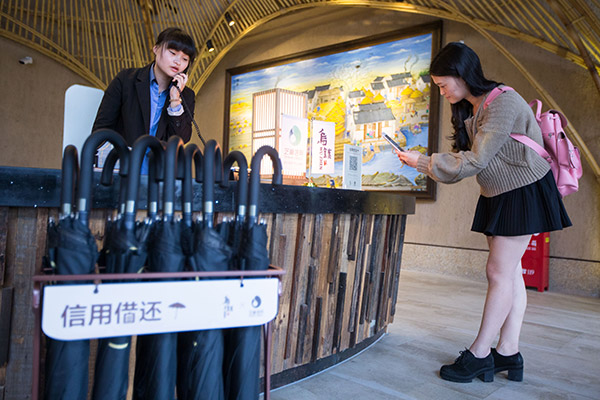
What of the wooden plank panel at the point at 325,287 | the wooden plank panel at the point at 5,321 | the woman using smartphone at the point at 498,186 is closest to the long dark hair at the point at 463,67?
the woman using smartphone at the point at 498,186

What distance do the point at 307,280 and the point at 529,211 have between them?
2.96 ft

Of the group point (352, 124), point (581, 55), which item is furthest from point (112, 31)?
point (581, 55)

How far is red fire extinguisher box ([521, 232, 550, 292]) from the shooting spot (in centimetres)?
448

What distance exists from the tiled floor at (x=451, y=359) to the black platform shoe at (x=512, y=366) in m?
0.03

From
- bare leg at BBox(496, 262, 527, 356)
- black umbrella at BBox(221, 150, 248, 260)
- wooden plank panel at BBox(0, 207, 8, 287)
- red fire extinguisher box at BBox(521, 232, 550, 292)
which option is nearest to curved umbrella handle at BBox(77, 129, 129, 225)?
black umbrella at BBox(221, 150, 248, 260)

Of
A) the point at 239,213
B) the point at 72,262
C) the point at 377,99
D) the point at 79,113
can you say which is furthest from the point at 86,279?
the point at 377,99

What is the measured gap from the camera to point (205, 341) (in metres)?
0.81

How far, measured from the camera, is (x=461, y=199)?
210 inches

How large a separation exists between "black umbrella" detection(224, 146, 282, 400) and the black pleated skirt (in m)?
1.34

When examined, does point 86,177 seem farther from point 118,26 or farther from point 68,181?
point 118,26

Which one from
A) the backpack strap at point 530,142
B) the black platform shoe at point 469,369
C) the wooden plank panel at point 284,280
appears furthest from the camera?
the black platform shoe at point 469,369

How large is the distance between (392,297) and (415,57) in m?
3.87

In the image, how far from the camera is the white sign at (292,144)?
2486mm

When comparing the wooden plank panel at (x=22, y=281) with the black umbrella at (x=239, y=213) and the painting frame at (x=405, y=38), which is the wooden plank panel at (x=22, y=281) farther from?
the painting frame at (x=405, y=38)
